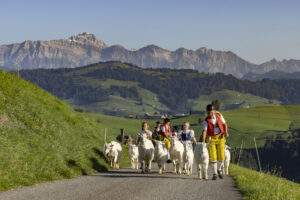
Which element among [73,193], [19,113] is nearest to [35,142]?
[19,113]

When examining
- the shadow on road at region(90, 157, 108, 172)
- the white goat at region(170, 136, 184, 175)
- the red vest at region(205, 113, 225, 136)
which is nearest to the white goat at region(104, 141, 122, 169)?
the shadow on road at region(90, 157, 108, 172)

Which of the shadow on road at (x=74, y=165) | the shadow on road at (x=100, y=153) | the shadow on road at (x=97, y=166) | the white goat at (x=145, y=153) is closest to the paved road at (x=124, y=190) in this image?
the shadow on road at (x=74, y=165)

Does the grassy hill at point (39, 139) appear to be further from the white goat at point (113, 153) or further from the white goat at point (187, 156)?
the white goat at point (187, 156)

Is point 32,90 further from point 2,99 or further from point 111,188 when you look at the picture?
point 111,188

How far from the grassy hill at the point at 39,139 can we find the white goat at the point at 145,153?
2.33 m

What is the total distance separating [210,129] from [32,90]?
45.8ft

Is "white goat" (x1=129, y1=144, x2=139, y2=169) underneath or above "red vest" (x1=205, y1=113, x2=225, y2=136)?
underneath

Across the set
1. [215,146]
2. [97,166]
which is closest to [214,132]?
[215,146]

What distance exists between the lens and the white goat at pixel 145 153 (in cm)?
2152

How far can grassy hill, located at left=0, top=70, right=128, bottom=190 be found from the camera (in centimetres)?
1598

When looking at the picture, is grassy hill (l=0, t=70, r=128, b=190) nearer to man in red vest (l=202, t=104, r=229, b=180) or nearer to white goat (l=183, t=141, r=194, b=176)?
white goat (l=183, t=141, r=194, b=176)

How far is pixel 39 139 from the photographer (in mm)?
20031

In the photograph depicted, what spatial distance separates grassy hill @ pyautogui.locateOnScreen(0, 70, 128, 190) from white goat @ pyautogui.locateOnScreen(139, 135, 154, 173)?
2.33 metres

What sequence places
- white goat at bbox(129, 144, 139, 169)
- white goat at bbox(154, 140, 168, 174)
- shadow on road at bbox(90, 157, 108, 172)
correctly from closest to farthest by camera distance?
white goat at bbox(154, 140, 168, 174)
shadow on road at bbox(90, 157, 108, 172)
white goat at bbox(129, 144, 139, 169)
